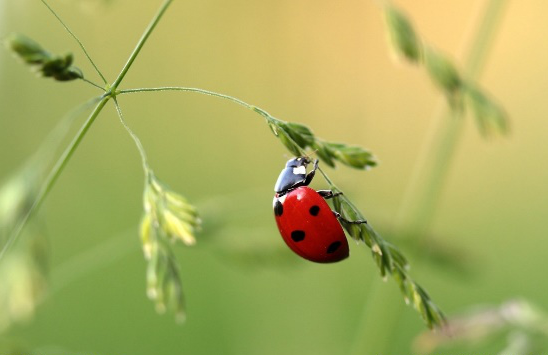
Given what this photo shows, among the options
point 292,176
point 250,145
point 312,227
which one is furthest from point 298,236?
point 250,145

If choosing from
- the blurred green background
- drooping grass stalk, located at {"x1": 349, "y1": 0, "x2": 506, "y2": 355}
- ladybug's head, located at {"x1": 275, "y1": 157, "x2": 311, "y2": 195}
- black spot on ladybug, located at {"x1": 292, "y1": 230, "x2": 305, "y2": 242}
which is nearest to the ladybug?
black spot on ladybug, located at {"x1": 292, "y1": 230, "x2": 305, "y2": 242}

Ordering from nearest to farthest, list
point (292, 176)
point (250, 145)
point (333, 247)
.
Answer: point (333, 247), point (292, 176), point (250, 145)

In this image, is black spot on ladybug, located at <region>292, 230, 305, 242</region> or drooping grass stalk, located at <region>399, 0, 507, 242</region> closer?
black spot on ladybug, located at <region>292, 230, 305, 242</region>

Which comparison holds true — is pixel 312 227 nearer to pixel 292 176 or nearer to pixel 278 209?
pixel 278 209

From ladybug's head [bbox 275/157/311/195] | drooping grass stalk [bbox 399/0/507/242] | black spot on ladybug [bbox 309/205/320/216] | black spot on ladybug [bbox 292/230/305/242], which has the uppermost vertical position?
drooping grass stalk [bbox 399/0/507/242]

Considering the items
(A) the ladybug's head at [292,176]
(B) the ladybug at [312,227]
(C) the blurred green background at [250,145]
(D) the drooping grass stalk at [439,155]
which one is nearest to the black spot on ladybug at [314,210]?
(B) the ladybug at [312,227]

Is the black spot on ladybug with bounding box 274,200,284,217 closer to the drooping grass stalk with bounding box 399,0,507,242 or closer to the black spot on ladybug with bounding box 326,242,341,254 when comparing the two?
the black spot on ladybug with bounding box 326,242,341,254

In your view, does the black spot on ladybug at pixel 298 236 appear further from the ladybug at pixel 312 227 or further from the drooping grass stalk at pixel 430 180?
the drooping grass stalk at pixel 430 180

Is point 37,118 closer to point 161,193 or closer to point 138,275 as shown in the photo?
point 138,275
